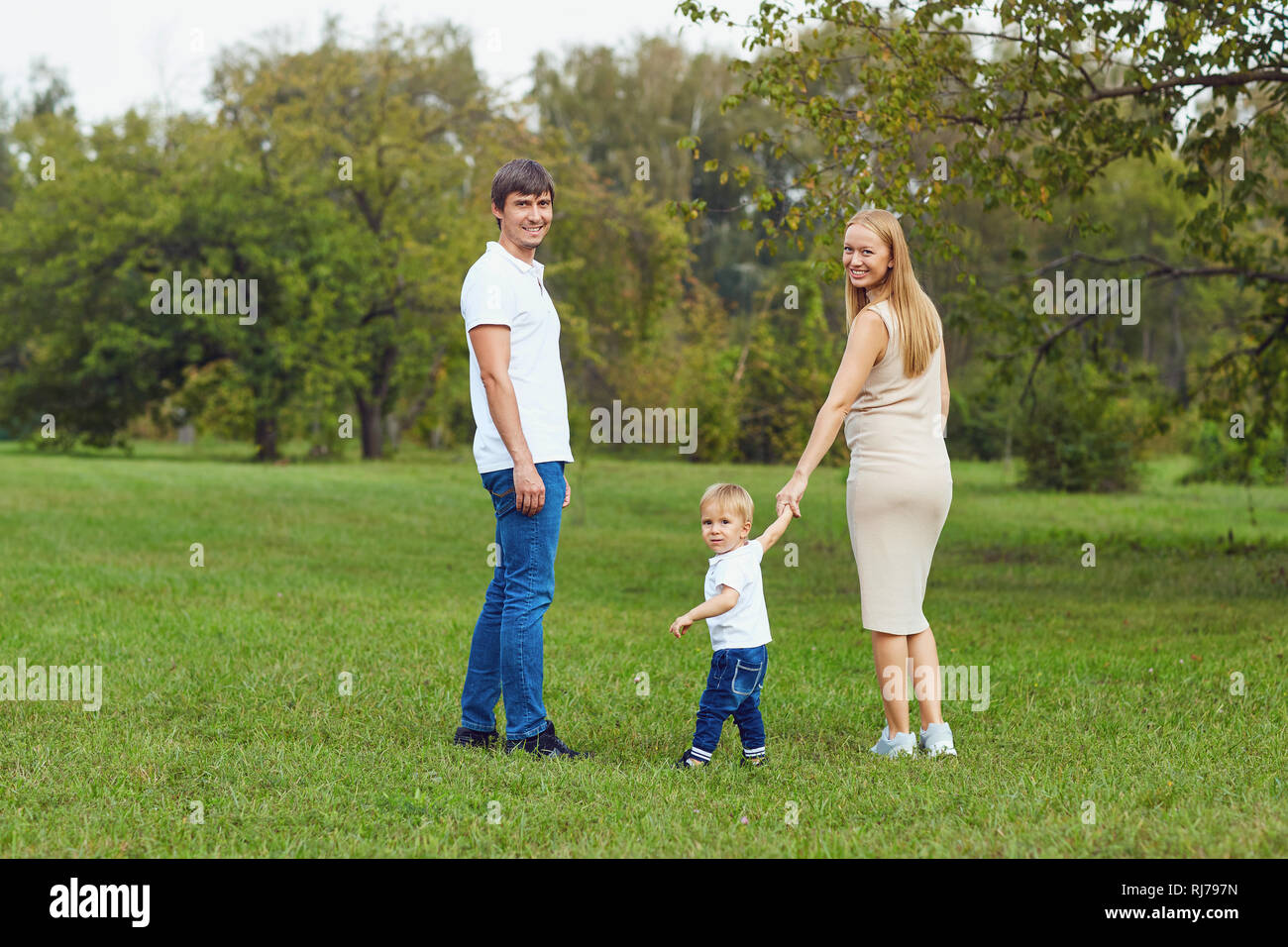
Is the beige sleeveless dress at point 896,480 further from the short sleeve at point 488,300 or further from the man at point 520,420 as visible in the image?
the short sleeve at point 488,300

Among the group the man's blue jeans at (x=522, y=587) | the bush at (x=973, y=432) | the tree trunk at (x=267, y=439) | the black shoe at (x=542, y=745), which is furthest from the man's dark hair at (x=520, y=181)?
the tree trunk at (x=267, y=439)

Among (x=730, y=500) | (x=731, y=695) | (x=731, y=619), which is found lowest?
(x=731, y=695)

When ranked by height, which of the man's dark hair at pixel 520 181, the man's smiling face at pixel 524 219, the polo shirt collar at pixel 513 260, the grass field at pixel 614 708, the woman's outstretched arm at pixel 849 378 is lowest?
the grass field at pixel 614 708

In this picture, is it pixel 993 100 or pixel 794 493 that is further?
pixel 993 100

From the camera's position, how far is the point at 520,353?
4734mm

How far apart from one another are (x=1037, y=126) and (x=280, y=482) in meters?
15.9

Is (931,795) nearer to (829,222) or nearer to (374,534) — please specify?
(829,222)

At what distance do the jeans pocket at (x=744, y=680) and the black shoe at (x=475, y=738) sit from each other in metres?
1.05

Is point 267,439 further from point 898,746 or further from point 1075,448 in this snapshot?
point 898,746

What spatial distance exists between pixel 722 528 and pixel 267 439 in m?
30.1

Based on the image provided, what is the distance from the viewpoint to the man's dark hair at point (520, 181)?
470cm

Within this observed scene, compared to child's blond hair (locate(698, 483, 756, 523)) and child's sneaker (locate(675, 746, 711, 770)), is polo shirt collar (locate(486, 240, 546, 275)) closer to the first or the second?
child's blond hair (locate(698, 483, 756, 523))

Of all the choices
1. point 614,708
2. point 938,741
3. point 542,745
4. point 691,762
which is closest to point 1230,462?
point 614,708

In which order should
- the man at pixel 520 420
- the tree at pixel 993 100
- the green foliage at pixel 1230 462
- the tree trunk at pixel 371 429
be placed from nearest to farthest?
the man at pixel 520 420 < the tree at pixel 993 100 < the green foliage at pixel 1230 462 < the tree trunk at pixel 371 429
